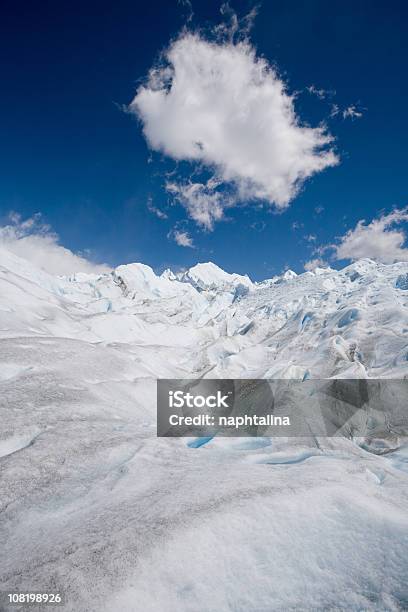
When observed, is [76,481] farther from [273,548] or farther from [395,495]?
[395,495]

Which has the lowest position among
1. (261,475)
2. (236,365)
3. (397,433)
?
(397,433)

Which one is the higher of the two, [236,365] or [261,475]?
[236,365]

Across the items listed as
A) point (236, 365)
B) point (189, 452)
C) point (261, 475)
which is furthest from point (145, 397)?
point (236, 365)

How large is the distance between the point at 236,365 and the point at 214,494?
29825mm

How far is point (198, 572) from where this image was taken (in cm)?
440

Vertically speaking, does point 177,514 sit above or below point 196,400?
below

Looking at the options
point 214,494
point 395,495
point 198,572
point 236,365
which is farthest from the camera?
point 236,365

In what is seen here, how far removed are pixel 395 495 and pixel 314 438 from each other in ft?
16.4

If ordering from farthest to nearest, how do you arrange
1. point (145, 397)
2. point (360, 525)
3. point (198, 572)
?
point (145, 397) → point (360, 525) → point (198, 572)

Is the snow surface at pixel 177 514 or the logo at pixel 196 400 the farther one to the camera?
the logo at pixel 196 400

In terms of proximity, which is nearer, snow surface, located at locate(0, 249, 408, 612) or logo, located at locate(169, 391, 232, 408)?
snow surface, located at locate(0, 249, 408, 612)

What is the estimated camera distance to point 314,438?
444 inches

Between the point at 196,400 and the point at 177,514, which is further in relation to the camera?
the point at 196,400

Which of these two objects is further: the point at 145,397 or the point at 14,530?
the point at 145,397
